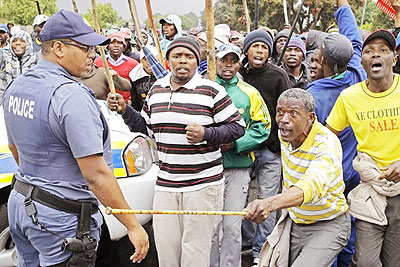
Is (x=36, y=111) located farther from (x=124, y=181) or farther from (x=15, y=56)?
A: (x=15, y=56)

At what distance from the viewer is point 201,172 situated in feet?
11.6

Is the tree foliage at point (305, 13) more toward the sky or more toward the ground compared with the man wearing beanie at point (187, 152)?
more toward the ground

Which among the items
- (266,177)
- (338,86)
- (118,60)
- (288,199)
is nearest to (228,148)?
(266,177)

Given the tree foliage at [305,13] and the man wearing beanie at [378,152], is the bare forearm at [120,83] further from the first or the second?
the tree foliage at [305,13]

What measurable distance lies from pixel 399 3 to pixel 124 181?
11.1ft

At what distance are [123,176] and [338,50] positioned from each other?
203 cm

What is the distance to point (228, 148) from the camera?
3.98m

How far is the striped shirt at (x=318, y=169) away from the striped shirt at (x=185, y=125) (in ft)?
1.86

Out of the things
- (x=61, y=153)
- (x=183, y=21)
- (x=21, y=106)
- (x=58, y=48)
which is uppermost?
(x=58, y=48)

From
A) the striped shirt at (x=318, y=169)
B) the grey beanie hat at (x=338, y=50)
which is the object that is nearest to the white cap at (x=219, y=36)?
the grey beanie hat at (x=338, y=50)

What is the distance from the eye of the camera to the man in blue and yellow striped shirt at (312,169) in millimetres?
3037

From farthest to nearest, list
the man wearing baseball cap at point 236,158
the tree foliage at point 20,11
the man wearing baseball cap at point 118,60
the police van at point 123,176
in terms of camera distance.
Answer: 1. the tree foliage at point 20,11
2. the man wearing baseball cap at point 118,60
3. the man wearing baseball cap at point 236,158
4. the police van at point 123,176

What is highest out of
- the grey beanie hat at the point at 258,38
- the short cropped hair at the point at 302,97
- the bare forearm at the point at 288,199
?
the grey beanie hat at the point at 258,38

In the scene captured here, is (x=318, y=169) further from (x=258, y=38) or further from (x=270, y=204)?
(x=258, y=38)
